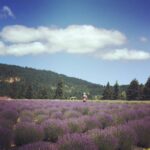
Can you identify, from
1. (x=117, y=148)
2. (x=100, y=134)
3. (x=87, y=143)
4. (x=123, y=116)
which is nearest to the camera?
(x=87, y=143)

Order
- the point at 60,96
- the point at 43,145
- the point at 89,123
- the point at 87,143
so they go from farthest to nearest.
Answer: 1. the point at 60,96
2. the point at 89,123
3. the point at 87,143
4. the point at 43,145

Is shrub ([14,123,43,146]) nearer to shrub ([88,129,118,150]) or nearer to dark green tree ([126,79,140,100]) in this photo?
shrub ([88,129,118,150])

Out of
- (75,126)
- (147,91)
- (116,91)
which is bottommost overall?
(75,126)

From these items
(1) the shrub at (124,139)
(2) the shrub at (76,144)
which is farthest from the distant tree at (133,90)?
(2) the shrub at (76,144)

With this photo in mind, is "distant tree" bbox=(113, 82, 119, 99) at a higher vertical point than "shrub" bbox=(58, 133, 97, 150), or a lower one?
higher

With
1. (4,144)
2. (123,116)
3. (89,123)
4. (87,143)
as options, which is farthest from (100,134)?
(123,116)

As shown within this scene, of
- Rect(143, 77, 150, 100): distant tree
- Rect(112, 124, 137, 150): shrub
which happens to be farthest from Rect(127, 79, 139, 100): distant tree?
Rect(112, 124, 137, 150): shrub

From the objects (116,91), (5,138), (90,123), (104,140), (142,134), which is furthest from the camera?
(116,91)

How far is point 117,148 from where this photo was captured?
7.57 meters

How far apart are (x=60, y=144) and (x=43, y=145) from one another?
0.67 m

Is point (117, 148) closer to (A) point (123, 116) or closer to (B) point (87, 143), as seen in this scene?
(B) point (87, 143)

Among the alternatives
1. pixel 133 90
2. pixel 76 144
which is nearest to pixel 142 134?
pixel 76 144

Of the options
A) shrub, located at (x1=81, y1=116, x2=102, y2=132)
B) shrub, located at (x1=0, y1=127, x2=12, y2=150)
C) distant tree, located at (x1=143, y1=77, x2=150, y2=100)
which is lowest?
shrub, located at (x1=0, y1=127, x2=12, y2=150)

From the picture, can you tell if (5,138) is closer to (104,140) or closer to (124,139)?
(104,140)
